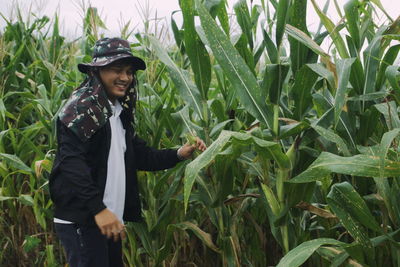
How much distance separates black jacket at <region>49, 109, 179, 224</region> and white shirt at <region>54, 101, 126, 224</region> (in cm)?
3

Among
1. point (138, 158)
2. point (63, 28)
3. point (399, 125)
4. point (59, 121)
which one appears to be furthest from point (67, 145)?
point (63, 28)

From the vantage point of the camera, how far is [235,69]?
1755mm

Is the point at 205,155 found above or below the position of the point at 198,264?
above

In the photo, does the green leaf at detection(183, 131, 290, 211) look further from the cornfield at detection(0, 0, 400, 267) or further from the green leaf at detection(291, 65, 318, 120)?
the green leaf at detection(291, 65, 318, 120)

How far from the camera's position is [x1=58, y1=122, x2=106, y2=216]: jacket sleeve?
6.28 ft

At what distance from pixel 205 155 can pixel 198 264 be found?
124 centimetres

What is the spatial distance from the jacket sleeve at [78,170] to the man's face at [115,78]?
0.23 metres

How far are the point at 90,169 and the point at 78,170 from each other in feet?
0.18

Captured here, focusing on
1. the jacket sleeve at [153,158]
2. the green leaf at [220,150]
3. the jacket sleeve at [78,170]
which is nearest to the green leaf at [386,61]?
the green leaf at [220,150]

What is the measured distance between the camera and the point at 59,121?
205cm

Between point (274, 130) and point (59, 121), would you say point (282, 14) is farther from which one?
point (59, 121)

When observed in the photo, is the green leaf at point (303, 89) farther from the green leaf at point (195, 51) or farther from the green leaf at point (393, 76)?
the green leaf at point (195, 51)

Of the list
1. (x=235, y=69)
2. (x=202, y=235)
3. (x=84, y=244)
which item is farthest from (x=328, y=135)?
(x=84, y=244)

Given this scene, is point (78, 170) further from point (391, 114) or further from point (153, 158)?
point (391, 114)
